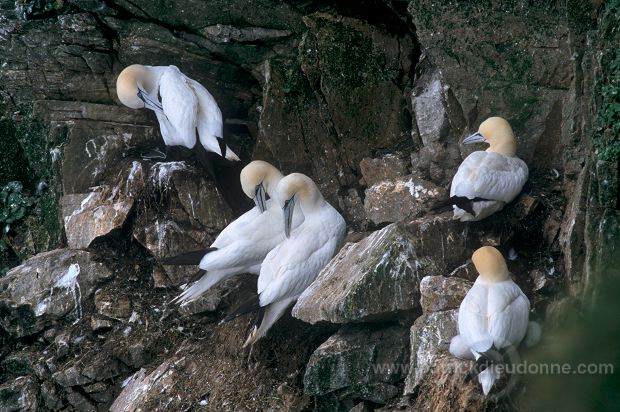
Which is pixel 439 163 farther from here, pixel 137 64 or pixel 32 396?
pixel 32 396

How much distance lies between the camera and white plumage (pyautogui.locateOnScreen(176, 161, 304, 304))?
24.0 feet

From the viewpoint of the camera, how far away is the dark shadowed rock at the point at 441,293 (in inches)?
233

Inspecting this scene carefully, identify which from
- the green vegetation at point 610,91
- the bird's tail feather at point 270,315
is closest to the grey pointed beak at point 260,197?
the bird's tail feather at point 270,315

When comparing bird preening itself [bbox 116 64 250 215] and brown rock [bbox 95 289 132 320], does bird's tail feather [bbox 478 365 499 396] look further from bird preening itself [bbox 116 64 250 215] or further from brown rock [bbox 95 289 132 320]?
brown rock [bbox 95 289 132 320]

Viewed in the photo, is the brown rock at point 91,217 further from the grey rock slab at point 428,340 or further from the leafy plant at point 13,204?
the grey rock slab at point 428,340

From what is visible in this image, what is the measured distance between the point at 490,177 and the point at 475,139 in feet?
2.33

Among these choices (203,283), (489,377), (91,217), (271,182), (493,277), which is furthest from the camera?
(91,217)

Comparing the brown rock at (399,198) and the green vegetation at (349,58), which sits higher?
the green vegetation at (349,58)

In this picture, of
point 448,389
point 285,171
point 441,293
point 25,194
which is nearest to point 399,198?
point 285,171

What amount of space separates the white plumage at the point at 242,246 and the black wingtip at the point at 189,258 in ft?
0.16

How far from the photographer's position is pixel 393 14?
7.96m

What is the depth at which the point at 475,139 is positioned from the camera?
23.8ft

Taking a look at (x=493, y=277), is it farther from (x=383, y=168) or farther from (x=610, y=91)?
(x=383, y=168)

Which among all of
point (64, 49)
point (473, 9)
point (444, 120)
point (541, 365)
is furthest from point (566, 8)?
point (64, 49)
